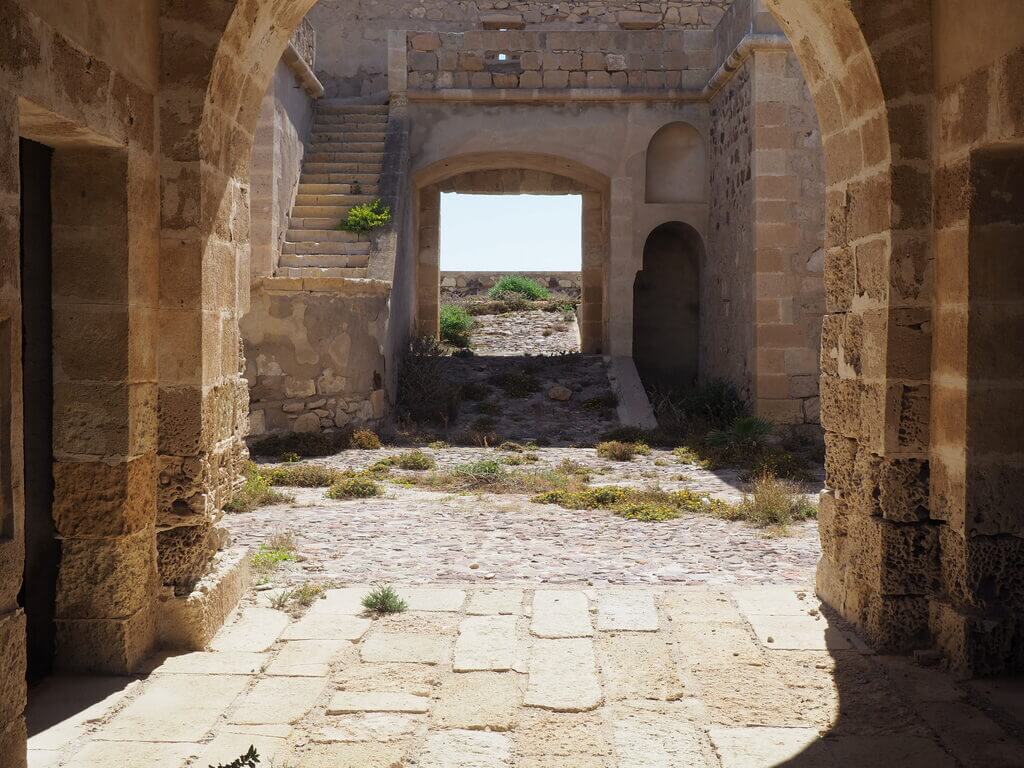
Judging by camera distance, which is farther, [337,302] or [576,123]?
[576,123]

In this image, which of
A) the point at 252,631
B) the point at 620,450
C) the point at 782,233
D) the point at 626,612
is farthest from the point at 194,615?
the point at 782,233

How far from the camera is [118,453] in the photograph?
409 centimetres

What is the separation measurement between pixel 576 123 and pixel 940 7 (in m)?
10.4

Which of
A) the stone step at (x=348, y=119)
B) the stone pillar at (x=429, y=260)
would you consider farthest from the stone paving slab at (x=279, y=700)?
the stone pillar at (x=429, y=260)

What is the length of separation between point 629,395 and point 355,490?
5.51 m

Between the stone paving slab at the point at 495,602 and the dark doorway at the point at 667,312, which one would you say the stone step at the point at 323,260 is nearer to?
the dark doorway at the point at 667,312

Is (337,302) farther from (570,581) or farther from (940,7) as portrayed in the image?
(940,7)

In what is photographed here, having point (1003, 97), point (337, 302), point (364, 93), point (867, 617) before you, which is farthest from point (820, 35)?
point (364, 93)

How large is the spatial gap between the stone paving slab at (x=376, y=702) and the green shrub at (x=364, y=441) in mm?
7253

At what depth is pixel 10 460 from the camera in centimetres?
304

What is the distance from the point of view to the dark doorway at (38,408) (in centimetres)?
394

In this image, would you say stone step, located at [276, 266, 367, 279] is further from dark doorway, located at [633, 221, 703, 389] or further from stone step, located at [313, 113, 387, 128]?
dark doorway, located at [633, 221, 703, 389]

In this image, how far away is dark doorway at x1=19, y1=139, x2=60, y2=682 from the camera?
394cm

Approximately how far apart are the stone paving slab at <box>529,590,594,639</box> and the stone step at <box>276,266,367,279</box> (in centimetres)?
775
